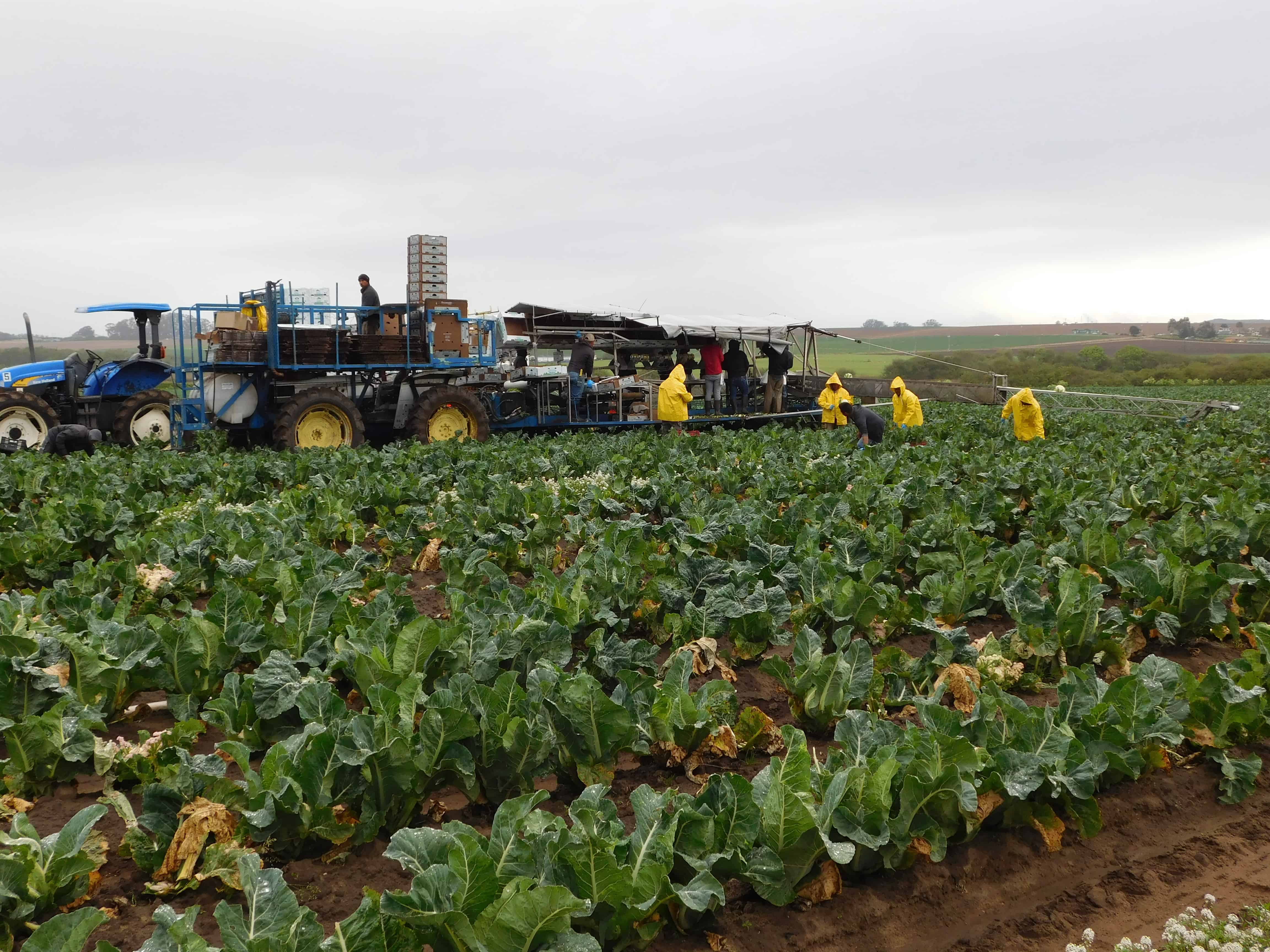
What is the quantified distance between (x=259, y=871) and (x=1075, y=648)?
4.32 m

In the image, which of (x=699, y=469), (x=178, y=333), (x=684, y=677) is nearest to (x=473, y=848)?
(x=684, y=677)

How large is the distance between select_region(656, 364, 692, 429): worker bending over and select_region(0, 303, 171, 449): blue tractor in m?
7.95

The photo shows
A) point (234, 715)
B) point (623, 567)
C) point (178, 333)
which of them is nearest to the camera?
point (234, 715)

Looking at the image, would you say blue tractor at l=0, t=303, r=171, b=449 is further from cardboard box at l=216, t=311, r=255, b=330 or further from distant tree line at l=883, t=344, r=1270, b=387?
distant tree line at l=883, t=344, r=1270, b=387

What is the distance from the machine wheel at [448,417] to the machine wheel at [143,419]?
3943 mm

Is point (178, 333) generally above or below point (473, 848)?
above

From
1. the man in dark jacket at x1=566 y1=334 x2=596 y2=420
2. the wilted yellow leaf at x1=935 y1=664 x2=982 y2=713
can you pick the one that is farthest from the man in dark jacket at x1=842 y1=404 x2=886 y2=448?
the wilted yellow leaf at x1=935 y1=664 x2=982 y2=713

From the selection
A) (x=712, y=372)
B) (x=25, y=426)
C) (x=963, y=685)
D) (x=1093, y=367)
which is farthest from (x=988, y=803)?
(x=1093, y=367)

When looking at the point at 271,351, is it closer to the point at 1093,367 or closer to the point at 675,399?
the point at 675,399

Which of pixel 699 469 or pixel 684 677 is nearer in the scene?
pixel 684 677

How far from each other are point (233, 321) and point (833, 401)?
32.4 ft

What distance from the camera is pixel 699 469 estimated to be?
474 inches

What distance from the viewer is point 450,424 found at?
16328 mm

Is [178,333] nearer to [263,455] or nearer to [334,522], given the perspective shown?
[263,455]
